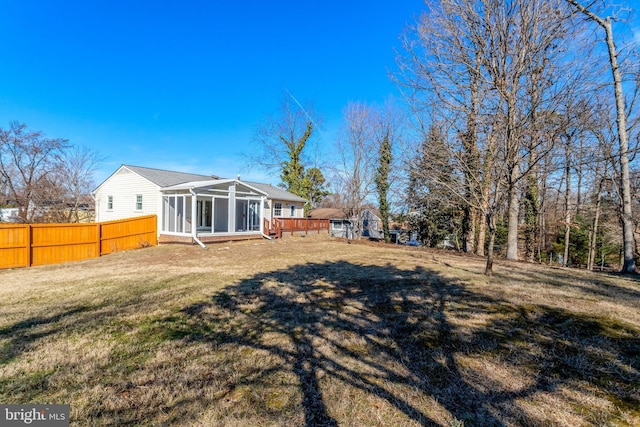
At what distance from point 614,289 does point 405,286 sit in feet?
13.3

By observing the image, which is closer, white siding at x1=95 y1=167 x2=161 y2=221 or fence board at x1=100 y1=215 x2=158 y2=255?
fence board at x1=100 y1=215 x2=158 y2=255

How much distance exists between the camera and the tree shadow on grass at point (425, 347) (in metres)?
2.07

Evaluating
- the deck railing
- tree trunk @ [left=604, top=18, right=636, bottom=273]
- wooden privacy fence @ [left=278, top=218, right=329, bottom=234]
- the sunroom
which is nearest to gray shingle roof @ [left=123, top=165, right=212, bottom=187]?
the sunroom

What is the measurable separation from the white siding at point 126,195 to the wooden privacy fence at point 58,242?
3.38m

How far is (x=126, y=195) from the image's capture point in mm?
16359

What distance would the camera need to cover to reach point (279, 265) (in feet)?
26.5

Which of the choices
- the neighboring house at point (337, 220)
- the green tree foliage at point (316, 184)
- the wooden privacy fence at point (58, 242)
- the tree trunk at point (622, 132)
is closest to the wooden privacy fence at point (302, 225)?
the neighboring house at point (337, 220)

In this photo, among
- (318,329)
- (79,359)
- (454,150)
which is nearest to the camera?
(79,359)

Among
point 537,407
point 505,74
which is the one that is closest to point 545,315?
point 537,407

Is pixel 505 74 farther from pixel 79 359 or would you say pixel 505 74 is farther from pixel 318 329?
pixel 79 359

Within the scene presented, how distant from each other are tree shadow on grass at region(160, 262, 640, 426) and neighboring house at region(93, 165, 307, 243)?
32.7 ft

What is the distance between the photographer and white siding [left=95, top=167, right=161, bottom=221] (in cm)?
1500

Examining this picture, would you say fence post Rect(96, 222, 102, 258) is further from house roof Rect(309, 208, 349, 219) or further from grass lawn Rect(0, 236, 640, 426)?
house roof Rect(309, 208, 349, 219)

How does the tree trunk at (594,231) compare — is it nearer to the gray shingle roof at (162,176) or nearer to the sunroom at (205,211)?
the sunroom at (205,211)
